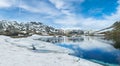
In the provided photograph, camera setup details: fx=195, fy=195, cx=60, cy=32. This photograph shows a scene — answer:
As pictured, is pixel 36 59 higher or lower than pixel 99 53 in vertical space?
higher

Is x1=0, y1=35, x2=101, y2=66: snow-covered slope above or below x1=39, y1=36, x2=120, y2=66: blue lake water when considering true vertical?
above

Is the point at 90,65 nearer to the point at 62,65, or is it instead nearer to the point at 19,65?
the point at 62,65

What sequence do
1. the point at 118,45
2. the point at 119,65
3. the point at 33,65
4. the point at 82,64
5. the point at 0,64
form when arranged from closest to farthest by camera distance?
the point at 0,64
the point at 33,65
the point at 82,64
the point at 119,65
the point at 118,45

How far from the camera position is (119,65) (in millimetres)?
23500

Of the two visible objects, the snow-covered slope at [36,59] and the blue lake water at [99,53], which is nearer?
the snow-covered slope at [36,59]

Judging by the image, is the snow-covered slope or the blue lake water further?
the blue lake water

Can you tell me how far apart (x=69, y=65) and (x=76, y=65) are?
2.55 ft

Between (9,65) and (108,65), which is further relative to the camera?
(108,65)

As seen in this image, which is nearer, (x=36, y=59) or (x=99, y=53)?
(x=36, y=59)

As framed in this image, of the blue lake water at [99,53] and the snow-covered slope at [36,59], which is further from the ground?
the snow-covered slope at [36,59]

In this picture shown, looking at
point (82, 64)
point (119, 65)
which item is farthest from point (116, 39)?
point (82, 64)

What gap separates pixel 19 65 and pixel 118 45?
37.1 m

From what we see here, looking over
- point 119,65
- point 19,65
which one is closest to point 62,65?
point 19,65

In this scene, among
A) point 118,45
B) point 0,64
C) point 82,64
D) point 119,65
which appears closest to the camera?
point 0,64
